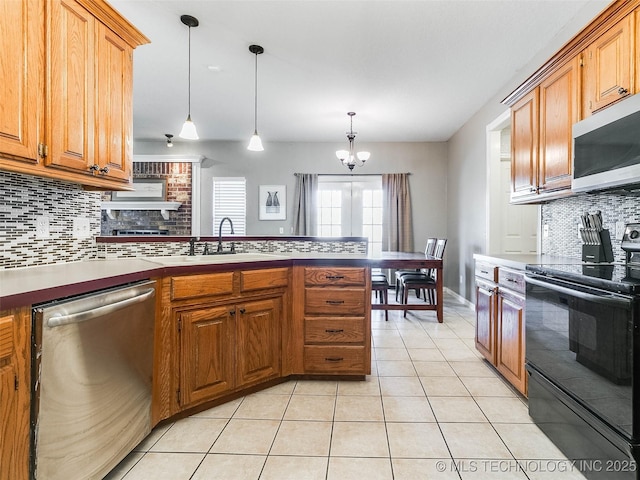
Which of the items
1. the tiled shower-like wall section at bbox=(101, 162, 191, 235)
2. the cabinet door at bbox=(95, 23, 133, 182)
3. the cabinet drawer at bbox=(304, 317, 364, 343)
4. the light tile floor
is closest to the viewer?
the light tile floor

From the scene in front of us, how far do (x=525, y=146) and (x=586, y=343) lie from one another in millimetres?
1707

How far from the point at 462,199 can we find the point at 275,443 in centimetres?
466

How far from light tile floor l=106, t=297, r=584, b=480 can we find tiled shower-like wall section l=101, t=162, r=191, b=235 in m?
4.79

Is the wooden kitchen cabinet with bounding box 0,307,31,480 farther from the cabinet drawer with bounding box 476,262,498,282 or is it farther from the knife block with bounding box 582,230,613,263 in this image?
the knife block with bounding box 582,230,613,263

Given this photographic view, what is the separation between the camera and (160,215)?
20.2 feet

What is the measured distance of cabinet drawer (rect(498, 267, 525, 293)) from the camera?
6.73 ft

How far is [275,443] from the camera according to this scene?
167 centimetres

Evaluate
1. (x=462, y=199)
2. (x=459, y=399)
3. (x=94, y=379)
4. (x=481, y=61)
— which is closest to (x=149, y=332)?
(x=94, y=379)

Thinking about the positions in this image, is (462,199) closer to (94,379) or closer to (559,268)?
(559,268)

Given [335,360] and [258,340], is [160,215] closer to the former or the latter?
[258,340]

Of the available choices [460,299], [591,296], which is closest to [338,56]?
[591,296]

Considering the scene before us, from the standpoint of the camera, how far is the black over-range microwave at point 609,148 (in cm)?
153

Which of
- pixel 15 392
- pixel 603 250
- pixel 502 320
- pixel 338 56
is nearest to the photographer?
pixel 15 392

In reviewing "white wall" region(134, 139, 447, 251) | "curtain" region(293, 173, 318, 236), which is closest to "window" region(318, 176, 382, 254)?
"curtain" region(293, 173, 318, 236)
